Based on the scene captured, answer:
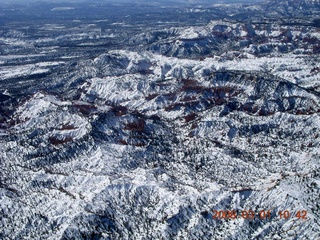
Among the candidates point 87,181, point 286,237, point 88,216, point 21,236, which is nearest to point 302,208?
point 286,237

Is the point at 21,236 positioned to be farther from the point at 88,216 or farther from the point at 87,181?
the point at 87,181

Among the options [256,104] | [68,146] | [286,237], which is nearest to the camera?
[286,237]
